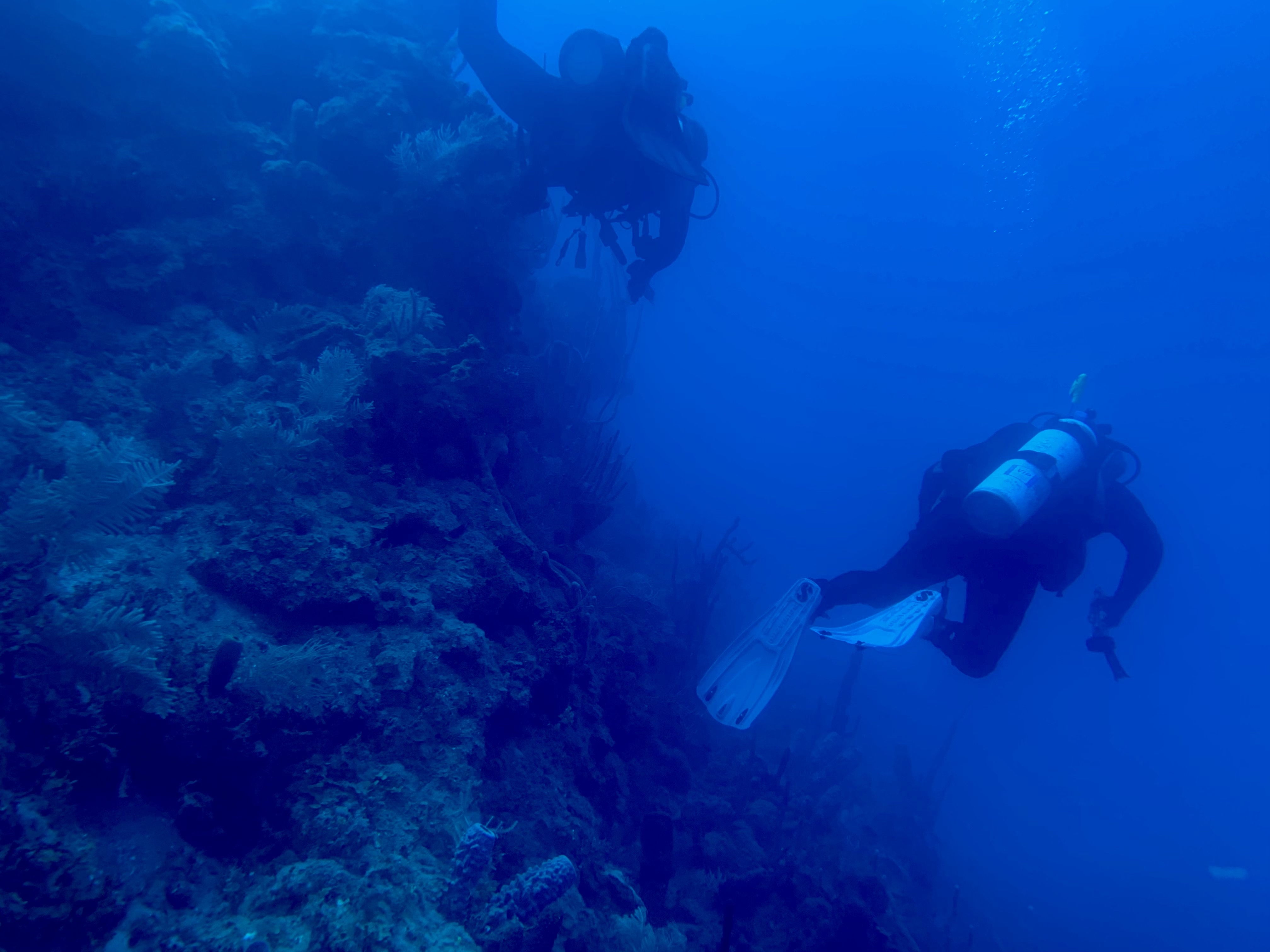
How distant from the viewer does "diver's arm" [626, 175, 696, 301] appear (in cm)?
614

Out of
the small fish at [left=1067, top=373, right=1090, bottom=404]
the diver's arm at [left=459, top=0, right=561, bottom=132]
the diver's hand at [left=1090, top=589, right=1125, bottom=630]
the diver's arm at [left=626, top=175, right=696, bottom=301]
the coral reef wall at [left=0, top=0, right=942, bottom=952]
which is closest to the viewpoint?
the coral reef wall at [left=0, top=0, right=942, bottom=952]

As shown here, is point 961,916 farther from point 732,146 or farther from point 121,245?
point 732,146

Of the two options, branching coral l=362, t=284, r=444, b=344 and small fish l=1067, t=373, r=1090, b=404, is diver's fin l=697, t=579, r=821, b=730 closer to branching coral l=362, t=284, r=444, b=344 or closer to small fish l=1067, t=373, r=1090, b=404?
small fish l=1067, t=373, r=1090, b=404

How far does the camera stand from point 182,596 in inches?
96.3

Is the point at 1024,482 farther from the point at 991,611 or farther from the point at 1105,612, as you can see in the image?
the point at 1105,612

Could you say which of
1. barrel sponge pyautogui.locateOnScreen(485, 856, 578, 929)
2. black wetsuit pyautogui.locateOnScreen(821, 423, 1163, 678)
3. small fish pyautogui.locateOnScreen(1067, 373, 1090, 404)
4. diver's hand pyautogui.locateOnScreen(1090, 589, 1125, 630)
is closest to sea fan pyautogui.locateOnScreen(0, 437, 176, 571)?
barrel sponge pyautogui.locateOnScreen(485, 856, 578, 929)

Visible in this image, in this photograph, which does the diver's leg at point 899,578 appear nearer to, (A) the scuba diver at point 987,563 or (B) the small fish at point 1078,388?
(A) the scuba diver at point 987,563

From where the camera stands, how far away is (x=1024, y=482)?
474cm

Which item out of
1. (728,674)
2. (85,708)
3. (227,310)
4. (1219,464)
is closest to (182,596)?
(85,708)

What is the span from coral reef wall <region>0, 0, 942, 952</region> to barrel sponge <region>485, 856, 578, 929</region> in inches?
0.4

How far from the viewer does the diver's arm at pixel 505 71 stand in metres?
5.86

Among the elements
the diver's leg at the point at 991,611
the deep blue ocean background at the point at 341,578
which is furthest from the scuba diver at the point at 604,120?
the diver's leg at the point at 991,611

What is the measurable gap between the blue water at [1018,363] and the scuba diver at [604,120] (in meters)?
13.0

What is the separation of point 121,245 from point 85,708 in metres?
3.46
